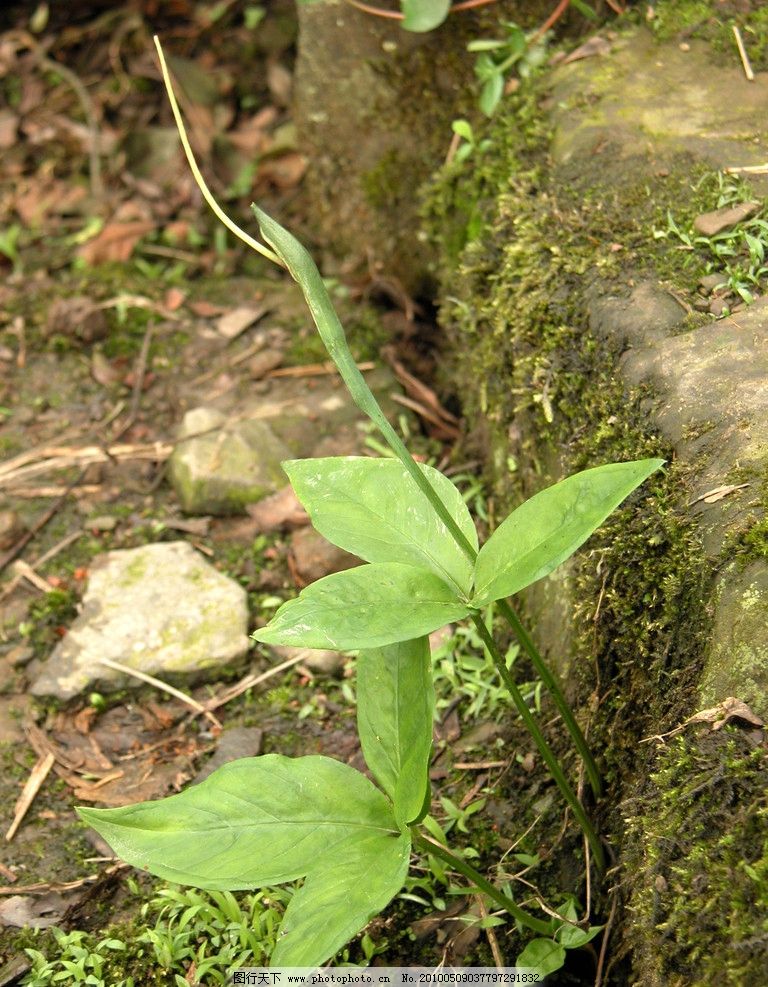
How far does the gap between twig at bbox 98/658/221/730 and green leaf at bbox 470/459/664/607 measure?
1126 mm

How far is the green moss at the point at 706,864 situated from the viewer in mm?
1249

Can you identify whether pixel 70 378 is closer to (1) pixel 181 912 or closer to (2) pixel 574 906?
(1) pixel 181 912

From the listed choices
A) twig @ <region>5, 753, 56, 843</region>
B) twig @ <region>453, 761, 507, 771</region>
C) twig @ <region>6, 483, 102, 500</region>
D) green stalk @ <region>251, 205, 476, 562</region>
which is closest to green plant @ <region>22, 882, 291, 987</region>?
twig @ <region>5, 753, 56, 843</region>

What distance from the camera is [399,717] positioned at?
60.9 inches

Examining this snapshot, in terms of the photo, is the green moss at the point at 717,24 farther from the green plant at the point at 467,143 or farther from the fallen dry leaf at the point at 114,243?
the fallen dry leaf at the point at 114,243

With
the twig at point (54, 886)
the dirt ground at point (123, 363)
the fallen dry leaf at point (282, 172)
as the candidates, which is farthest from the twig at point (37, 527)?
the fallen dry leaf at point (282, 172)

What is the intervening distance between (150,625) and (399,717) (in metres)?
1.12

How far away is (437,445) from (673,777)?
5.15 ft

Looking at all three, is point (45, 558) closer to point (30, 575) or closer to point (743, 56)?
point (30, 575)

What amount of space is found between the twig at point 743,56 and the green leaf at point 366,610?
1701 millimetres

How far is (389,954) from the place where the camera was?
5.85ft

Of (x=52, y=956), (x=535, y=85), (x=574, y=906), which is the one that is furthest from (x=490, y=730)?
(x=535, y=85)

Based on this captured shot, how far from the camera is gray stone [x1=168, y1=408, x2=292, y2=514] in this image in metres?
2.82

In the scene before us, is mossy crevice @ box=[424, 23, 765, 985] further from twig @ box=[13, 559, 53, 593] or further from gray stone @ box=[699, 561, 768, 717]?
twig @ box=[13, 559, 53, 593]
